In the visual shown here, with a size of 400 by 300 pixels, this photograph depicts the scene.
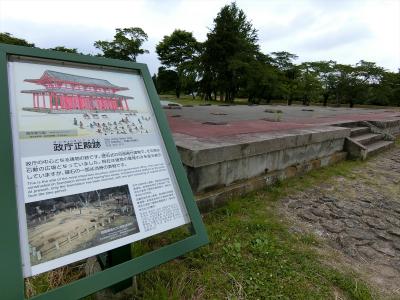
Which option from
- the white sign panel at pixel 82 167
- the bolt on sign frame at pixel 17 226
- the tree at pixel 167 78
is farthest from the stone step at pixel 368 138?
the tree at pixel 167 78

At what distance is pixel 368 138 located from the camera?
6.31 meters

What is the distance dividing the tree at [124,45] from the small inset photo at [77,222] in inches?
1658

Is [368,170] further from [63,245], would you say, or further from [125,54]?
[125,54]

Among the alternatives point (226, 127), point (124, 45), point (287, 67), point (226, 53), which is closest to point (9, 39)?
point (124, 45)

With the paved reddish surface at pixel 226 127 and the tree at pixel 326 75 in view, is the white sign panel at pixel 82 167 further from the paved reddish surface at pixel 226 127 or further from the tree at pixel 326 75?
the tree at pixel 326 75

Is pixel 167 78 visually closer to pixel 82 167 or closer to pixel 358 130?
pixel 358 130

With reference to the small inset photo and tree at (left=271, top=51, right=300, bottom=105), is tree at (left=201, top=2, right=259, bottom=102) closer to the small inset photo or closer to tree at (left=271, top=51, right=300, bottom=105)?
tree at (left=271, top=51, right=300, bottom=105)

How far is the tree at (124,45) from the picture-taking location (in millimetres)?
40094

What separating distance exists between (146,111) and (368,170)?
15.2ft

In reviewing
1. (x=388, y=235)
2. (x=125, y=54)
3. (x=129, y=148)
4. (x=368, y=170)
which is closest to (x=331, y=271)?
(x=388, y=235)

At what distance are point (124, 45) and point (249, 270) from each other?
43.1m

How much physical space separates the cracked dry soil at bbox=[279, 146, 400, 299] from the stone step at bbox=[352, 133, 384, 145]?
1.49 m

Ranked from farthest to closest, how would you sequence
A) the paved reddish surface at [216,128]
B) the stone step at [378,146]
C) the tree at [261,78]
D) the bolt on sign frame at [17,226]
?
the tree at [261,78], the stone step at [378,146], the paved reddish surface at [216,128], the bolt on sign frame at [17,226]

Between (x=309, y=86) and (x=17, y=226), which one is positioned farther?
(x=309, y=86)
